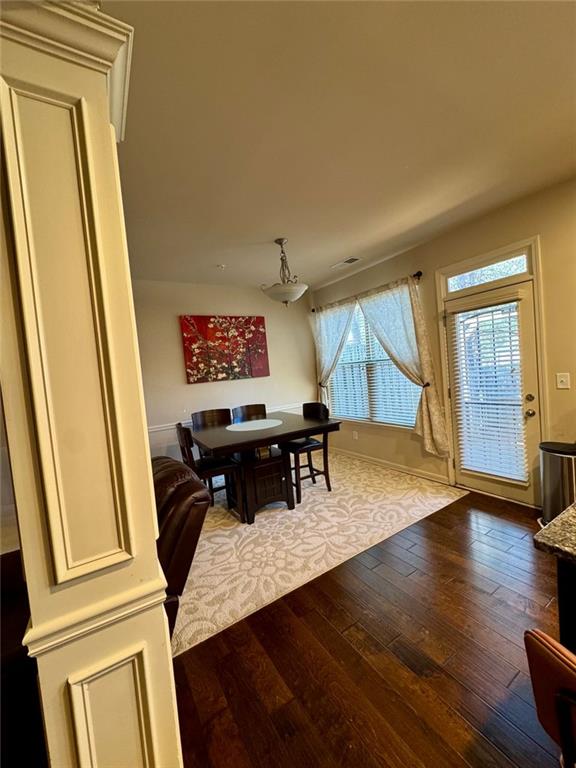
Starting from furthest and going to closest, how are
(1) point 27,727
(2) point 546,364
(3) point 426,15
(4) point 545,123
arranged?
1. (2) point 546,364
2. (4) point 545,123
3. (3) point 426,15
4. (1) point 27,727

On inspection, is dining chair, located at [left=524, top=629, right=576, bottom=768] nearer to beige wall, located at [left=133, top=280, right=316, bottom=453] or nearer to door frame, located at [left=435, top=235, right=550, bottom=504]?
door frame, located at [left=435, top=235, right=550, bottom=504]

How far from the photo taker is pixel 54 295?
76 cm

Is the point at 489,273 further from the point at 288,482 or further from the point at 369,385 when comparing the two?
the point at 288,482

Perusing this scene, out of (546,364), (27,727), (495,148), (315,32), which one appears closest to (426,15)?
(315,32)

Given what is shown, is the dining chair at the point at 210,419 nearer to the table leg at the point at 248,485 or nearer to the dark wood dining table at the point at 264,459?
the dark wood dining table at the point at 264,459

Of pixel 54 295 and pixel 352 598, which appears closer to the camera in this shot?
pixel 54 295

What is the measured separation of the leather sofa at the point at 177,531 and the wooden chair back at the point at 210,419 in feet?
8.04

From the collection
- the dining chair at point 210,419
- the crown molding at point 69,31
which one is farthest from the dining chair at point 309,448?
the crown molding at point 69,31

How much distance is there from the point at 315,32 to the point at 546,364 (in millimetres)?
2801

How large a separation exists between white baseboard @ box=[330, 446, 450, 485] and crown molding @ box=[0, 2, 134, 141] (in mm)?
3986

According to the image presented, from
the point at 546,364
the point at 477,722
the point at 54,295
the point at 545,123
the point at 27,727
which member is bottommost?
the point at 477,722

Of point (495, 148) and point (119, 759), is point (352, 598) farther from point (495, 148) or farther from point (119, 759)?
point (495, 148)

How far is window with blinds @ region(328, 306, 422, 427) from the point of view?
399 centimetres

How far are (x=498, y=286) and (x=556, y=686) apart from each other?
10.1 ft
